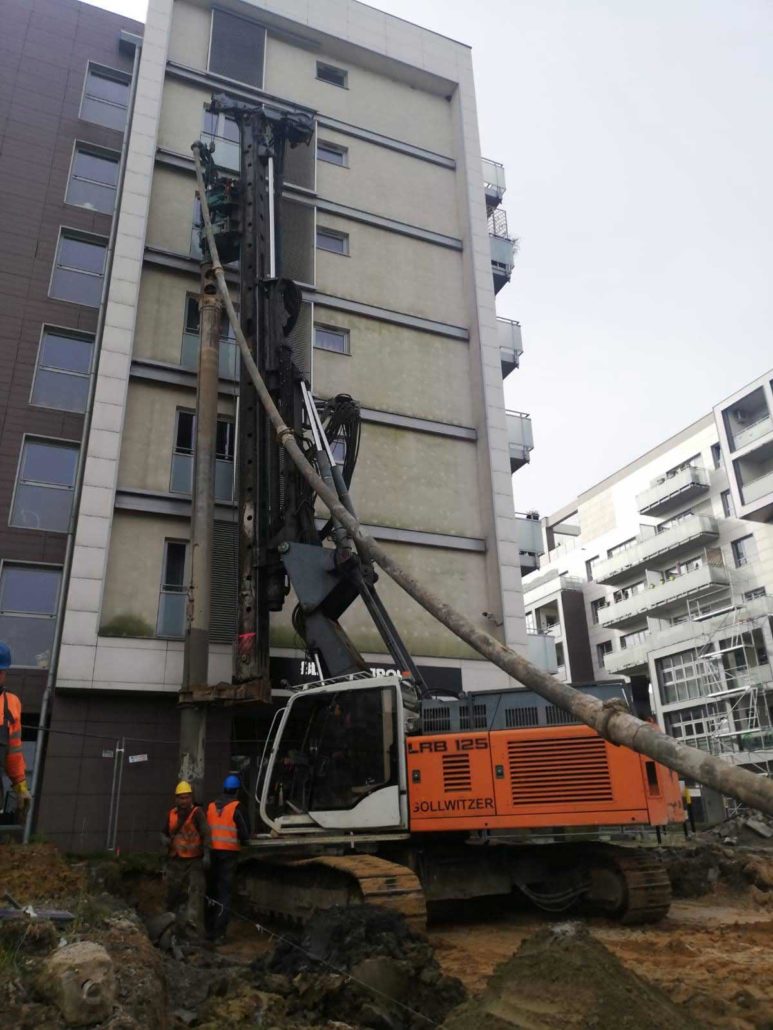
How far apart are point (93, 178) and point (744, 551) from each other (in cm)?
3396

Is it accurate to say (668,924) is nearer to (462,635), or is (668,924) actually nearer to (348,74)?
(462,635)

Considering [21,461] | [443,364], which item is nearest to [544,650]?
[443,364]

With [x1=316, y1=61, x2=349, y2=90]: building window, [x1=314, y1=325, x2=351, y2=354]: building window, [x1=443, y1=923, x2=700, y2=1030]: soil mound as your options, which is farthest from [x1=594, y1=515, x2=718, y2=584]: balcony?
[x1=443, y1=923, x2=700, y2=1030]: soil mound

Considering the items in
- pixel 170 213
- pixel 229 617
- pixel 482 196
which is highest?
pixel 482 196

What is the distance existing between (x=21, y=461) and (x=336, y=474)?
760cm

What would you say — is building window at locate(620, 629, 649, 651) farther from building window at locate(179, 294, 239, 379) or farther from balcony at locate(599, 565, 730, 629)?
building window at locate(179, 294, 239, 379)

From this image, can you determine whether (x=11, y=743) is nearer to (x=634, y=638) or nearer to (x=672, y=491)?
(x=672, y=491)

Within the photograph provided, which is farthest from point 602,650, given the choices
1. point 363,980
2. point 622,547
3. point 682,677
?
point 363,980

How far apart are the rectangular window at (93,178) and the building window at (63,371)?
373cm

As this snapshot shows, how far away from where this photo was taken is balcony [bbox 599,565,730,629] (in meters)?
39.5

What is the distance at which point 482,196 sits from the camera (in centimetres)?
2320

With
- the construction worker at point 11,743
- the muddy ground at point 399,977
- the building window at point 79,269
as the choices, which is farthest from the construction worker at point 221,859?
the building window at point 79,269

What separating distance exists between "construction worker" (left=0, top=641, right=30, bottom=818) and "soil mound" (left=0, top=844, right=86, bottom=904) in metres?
1.71

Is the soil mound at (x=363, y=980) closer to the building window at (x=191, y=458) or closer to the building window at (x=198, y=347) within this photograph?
the building window at (x=191, y=458)
